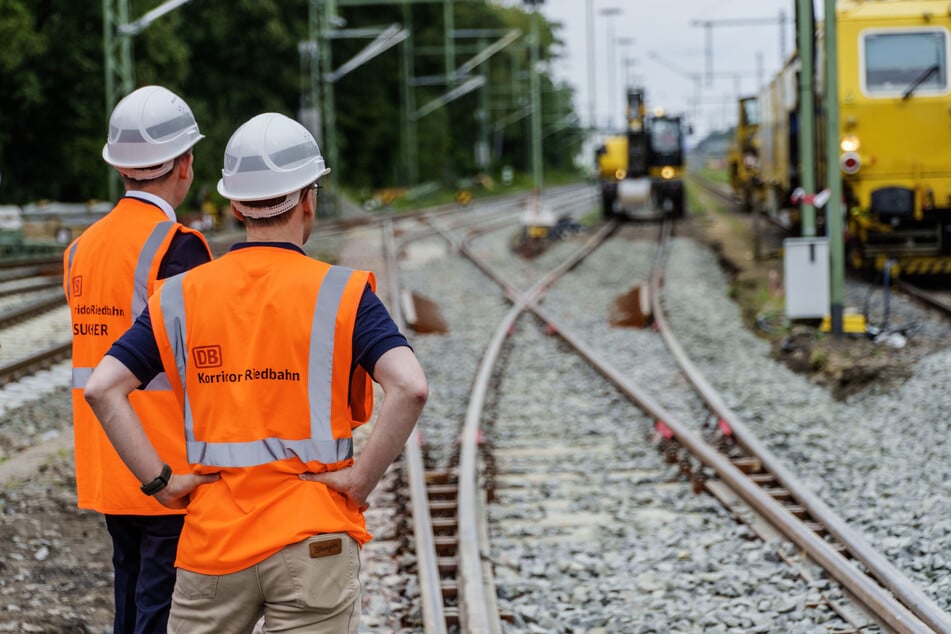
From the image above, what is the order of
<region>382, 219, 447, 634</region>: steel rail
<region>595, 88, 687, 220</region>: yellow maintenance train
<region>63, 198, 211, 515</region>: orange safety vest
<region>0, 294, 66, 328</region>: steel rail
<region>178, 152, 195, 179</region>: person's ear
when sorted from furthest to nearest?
<region>595, 88, 687, 220</region>: yellow maintenance train
<region>0, 294, 66, 328</region>: steel rail
<region>382, 219, 447, 634</region>: steel rail
<region>178, 152, 195, 179</region>: person's ear
<region>63, 198, 211, 515</region>: orange safety vest

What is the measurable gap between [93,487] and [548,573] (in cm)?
295

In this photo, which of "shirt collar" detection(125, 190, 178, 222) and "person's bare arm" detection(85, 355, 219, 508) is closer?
"person's bare arm" detection(85, 355, 219, 508)

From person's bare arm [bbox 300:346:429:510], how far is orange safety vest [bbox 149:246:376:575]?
4 cm

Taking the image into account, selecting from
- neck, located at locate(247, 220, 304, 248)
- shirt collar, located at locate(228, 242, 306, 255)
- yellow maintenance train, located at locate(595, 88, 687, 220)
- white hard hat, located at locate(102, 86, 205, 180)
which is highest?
white hard hat, located at locate(102, 86, 205, 180)

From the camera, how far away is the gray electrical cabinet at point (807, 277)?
1295 cm

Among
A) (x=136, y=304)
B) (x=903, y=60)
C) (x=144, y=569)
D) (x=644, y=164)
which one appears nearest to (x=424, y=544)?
(x=144, y=569)

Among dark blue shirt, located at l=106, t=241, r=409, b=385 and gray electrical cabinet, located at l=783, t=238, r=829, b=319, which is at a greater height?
dark blue shirt, located at l=106, t=241, r=409, b=385

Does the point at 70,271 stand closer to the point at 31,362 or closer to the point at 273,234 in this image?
the point at 273,234

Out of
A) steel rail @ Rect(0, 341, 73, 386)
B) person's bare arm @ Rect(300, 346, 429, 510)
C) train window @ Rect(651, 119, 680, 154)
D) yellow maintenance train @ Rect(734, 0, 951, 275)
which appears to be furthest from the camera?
train window @ Rect(651, 119, 680, 154)

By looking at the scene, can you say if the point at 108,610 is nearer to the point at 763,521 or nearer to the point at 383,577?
the point at 383,577

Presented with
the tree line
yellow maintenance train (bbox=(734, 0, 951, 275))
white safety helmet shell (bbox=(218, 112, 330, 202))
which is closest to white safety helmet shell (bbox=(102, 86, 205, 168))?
white safety helmet shell (bbox=(218, 112, 330, 202))

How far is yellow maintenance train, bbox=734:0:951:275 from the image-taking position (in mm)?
15664

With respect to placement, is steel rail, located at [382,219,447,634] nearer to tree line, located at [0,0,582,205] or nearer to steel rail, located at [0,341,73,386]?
steel rail, located at [0,341,73,386]

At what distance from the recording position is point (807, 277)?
13047 mm
